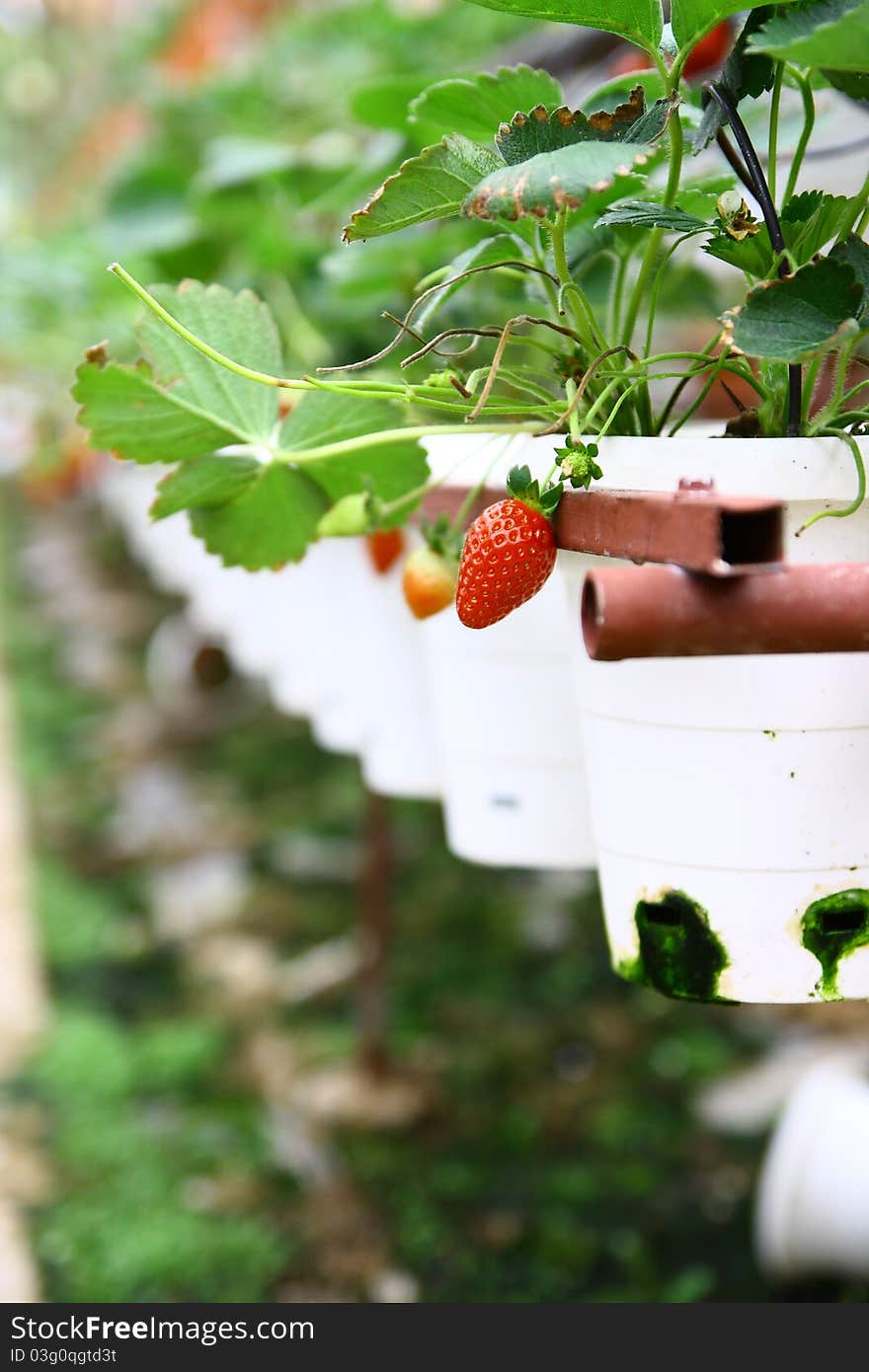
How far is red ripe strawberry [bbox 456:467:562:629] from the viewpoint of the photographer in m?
0.46

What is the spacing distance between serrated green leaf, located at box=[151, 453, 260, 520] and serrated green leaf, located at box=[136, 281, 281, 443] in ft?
0.07

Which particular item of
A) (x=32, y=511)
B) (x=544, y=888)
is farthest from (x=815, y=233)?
(x=32, y=511)

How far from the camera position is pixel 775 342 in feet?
1.40

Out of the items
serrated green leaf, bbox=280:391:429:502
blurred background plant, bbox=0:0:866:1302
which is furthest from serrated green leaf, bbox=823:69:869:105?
blurred background plant, bbox=0:0:866:1302

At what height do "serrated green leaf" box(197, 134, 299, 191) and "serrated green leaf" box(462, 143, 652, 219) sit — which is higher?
"serrated green leaf" box(197, 134, 299, 191)

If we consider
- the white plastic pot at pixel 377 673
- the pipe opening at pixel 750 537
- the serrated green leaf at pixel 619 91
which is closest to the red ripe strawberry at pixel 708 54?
the serrated green leaf at pixel 619 91

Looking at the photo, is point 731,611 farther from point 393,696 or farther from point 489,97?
point 393,696

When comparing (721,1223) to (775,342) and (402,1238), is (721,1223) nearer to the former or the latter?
(402,1238)

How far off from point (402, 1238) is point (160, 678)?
6.06ft

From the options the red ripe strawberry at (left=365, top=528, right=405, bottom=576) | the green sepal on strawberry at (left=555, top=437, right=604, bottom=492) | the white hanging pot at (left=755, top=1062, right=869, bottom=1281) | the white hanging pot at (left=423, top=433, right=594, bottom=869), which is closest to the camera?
the green sepal on strawberry at (left=555, top=437, right=604, bottom=492)

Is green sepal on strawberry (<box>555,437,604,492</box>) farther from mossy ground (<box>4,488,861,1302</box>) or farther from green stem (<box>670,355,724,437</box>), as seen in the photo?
mossy ground (<box>4,488,861,1302</box>)

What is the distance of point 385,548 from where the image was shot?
839mm

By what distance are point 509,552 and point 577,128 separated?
14cm

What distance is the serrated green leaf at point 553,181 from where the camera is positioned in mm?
383
